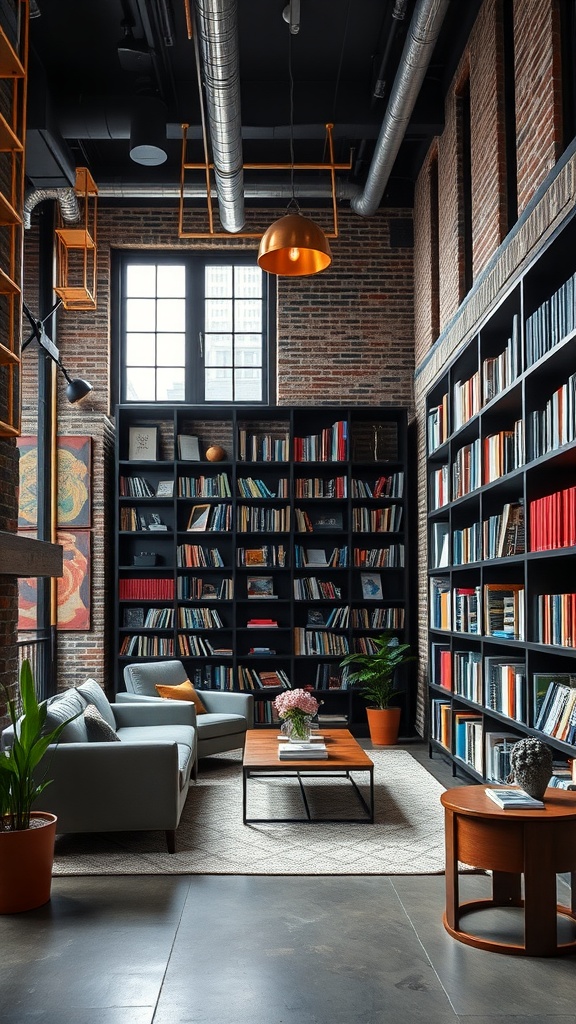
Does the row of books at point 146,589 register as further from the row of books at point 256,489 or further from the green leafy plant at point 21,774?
the green leafy plant at point 21,774

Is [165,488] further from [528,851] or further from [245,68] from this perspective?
[528,851]

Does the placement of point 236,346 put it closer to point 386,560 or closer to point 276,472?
point 276,472

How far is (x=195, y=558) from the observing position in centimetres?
873

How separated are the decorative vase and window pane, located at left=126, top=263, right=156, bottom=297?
497 cm

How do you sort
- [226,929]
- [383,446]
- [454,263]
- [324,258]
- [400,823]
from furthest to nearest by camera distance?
[383,446], [454,263], [324,258], [400,823], [226,929]

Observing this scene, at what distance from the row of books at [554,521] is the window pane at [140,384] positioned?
5219mm

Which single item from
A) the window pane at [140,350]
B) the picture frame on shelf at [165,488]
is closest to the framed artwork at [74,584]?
the picture frame on shelf at [165,488]

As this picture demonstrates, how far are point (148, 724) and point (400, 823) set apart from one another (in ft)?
6.76

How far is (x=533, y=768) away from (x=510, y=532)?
1961 millimetres

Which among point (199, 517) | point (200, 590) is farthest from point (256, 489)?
point (200, 590)

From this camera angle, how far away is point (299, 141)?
838 cm

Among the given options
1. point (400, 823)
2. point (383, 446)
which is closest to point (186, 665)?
point (383, 446)

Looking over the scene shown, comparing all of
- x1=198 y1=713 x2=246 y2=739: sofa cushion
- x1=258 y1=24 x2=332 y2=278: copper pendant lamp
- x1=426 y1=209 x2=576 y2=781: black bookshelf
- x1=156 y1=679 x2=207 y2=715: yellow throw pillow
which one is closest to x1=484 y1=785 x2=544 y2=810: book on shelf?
x1=426 y1=209 x2=576 y2=781: black bookshelf

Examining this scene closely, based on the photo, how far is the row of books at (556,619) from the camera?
416 centimetres
